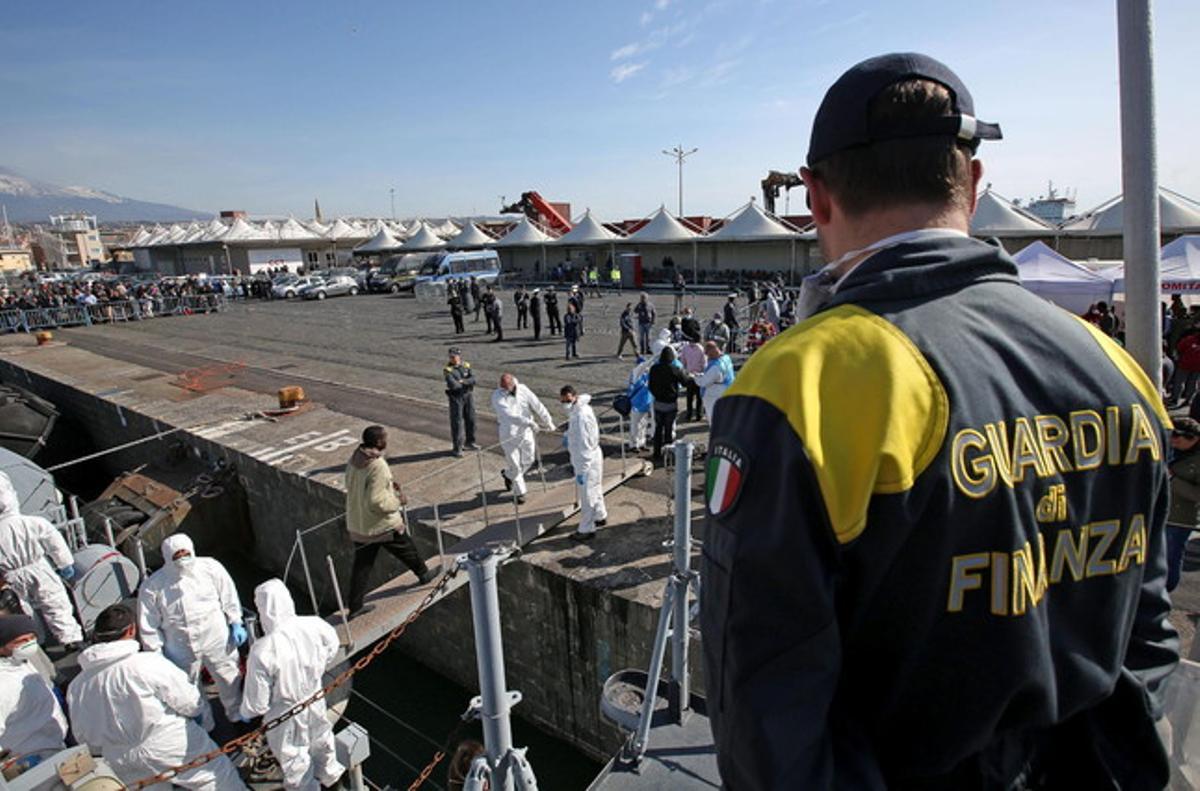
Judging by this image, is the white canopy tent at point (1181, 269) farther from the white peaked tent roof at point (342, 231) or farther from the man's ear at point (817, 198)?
the white peaked tent roof at point (342, 231)

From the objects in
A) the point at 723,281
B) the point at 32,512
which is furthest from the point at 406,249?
the point at 32,512

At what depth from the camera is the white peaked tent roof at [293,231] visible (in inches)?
2360

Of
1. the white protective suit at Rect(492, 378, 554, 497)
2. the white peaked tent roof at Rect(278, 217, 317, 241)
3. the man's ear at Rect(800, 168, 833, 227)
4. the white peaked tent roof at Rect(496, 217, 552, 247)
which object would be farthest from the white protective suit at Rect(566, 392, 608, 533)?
the white peaked tent roof at Rect(278, 217, 317, 241)

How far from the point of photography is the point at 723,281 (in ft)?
135

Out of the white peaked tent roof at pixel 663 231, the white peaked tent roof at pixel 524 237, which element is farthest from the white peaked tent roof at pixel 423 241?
the white peaked tent roof at pixel 663 231

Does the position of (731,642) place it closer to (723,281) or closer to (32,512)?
(32,512)

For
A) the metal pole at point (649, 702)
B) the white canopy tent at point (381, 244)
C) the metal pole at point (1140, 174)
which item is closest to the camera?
the metal pole at point (1140, 174)

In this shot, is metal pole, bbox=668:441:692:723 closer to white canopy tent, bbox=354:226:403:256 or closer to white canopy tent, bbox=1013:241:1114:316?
white canopy tent, bbox=1013:241:1114:316

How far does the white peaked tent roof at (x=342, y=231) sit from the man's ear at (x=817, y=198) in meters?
69.0

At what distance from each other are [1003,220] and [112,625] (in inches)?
1349

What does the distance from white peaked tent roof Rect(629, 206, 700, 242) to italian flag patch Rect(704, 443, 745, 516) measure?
39.5 meters

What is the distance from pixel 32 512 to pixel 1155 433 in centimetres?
1443

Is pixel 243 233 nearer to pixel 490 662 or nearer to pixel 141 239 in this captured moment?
pixel 141 239

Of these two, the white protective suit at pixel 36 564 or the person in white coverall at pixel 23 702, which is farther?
the white protective suit at pixel 36 564
